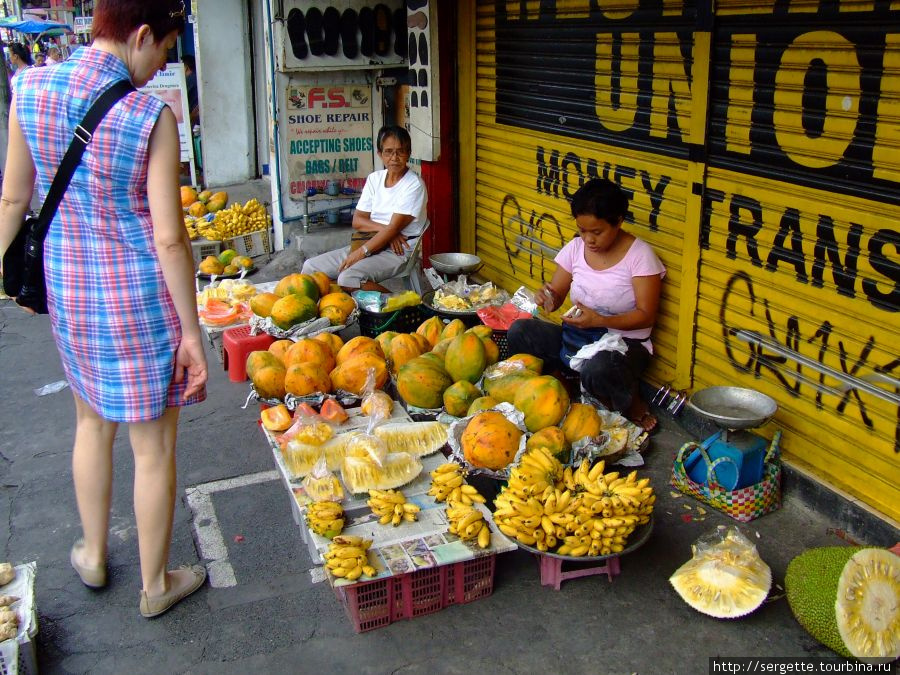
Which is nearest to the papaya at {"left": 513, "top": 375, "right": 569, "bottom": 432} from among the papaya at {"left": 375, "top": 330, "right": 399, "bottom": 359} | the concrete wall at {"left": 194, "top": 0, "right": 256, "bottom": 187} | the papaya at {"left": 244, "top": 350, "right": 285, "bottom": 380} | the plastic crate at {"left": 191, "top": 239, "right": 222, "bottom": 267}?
the papaya at {"left": 375, "top": 330, "right": 399, "bottom": 359}

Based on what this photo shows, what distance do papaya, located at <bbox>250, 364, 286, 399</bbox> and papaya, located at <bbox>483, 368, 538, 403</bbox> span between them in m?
1.21

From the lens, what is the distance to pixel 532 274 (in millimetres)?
6133

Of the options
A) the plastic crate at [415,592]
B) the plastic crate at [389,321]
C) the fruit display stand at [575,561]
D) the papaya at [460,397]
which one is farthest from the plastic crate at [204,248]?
the fruit display stand at [575,561]

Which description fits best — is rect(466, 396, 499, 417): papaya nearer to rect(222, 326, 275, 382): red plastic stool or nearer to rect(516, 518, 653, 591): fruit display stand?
rect(516, 518, 653, 591): fruit display stand

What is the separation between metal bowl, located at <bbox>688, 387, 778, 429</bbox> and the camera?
367cm

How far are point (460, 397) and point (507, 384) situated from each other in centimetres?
27

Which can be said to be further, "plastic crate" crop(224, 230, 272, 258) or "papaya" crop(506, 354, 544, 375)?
"plastic crate" crop(224, 230, 272, 258)

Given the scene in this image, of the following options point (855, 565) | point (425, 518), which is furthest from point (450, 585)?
point (855, 565)

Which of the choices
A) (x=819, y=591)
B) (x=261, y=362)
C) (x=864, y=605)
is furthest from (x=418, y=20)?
(x=864, y=605)

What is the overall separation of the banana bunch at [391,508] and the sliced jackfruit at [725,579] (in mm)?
1100

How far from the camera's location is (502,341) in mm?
5434

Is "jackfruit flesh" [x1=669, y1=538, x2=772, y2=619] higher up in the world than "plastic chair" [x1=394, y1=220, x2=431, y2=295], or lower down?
lower down

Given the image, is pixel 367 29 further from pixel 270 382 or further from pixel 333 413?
pixel 333 413

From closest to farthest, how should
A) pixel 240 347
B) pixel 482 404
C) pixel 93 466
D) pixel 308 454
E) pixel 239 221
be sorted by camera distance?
1. pixel 93 466
2. pixel 308 454
3. pixel 482 404
4. pixel 240 347
5. pixel 239 221
